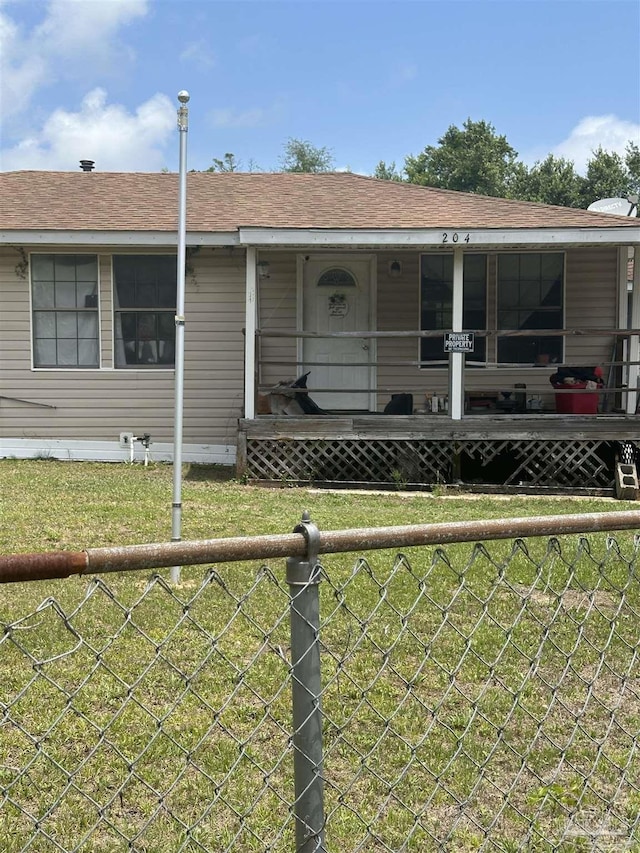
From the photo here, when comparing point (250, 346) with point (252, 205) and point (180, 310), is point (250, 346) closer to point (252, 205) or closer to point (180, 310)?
point (252, 205)

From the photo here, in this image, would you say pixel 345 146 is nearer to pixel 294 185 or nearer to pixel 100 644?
pixel 294 185

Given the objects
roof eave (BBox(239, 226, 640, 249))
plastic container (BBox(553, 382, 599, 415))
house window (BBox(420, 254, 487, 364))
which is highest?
roof eave (BBox(239, 226, 640, 249))

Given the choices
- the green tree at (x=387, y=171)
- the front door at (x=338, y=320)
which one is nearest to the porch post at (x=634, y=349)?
the front door at (x=338, y=320)

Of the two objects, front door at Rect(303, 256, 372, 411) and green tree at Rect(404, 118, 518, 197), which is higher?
green tree at Rect(404, 118, 518, 197)

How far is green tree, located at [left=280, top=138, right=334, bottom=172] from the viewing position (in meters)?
54.8

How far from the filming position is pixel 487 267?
12586mm

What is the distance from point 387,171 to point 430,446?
55.3 metres

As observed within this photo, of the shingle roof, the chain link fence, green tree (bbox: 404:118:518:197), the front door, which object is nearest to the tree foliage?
green tree (bbox: 404:118:518:197)

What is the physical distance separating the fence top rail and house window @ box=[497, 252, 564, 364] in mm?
10407

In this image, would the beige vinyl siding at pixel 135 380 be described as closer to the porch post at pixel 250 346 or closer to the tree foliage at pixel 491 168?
the porch post at pixel 250 346

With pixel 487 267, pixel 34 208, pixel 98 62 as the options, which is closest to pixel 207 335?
pixel 34 208

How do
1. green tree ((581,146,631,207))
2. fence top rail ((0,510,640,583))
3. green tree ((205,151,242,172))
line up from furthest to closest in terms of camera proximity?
green tree ((581,146,631,207))
green tree ((205,151,242,172))
fence top rail ((0,510,640,583))

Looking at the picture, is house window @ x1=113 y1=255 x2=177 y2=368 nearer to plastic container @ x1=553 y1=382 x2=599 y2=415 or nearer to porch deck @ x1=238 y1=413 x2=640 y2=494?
porch deck @ x1=238 y1=413 x2=640 y2=494

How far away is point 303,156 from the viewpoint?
54.9 metres
